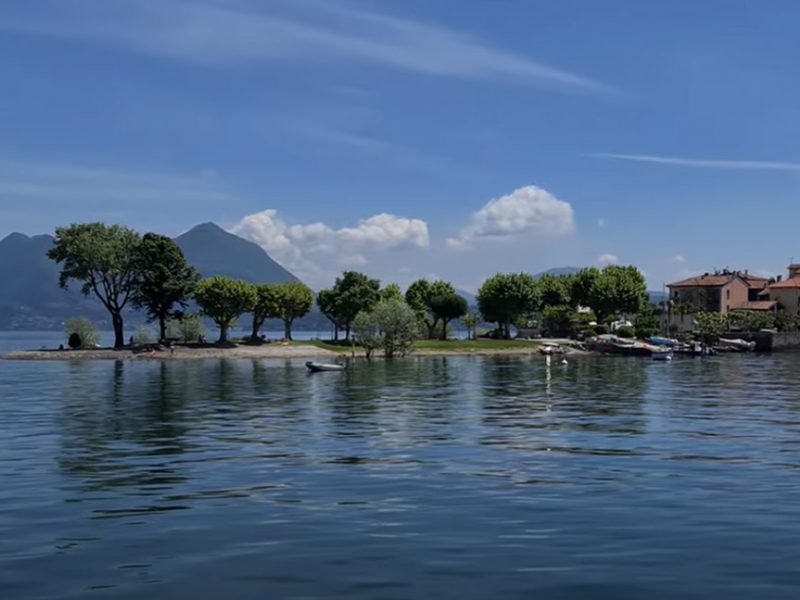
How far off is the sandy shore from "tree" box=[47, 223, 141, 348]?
6805 millimetres

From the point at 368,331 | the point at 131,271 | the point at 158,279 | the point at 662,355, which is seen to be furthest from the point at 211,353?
the point at 662,355

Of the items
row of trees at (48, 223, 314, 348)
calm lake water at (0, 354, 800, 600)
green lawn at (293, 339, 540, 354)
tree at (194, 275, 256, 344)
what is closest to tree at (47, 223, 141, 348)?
row of trees at (48, 223, 314, 348)

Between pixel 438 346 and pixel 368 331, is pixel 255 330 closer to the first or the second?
pixel 368 331

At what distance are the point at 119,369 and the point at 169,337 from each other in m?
59.9

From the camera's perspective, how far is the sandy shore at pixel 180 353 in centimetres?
16050

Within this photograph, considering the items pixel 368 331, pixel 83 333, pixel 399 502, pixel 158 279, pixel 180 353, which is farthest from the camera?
pixel 83 333

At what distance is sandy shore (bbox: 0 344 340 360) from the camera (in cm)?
16050

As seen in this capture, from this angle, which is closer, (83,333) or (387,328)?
(387,328)

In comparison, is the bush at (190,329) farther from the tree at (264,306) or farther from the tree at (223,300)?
the tree at (264,306)

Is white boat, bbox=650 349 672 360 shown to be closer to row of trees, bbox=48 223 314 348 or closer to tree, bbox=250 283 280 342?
tree, bbox=250 283 280 342

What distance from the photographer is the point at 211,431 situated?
2002 inches

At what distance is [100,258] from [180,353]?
23.2 metres

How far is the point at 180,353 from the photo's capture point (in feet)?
539

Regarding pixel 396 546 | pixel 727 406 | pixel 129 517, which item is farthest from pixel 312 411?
pixel 396 546
